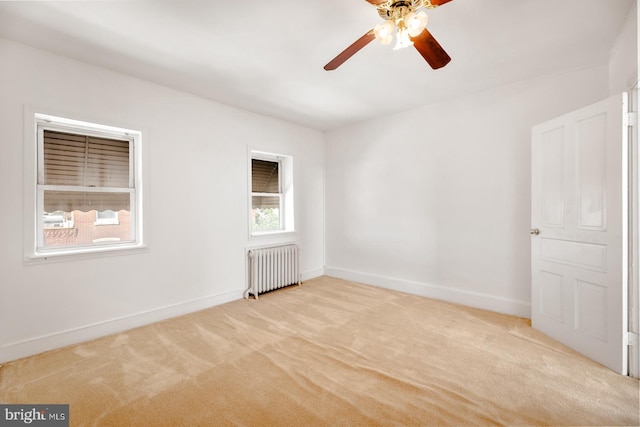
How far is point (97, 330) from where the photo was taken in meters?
2.85

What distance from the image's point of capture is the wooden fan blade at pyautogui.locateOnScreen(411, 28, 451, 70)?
1846 mm

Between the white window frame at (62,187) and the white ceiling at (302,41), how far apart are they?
0.63 meters

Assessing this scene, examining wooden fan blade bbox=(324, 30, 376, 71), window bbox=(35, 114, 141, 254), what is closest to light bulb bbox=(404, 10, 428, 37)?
wooden fan blade bbox=(324, 30, 376, 71)

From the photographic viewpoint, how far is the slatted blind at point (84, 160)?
2.75 meters

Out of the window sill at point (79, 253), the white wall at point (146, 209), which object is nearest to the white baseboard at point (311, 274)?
the white wall at point (146, 209)

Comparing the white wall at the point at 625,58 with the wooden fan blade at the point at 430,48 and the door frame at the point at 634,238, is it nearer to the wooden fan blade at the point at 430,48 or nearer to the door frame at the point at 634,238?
the door frame at the point at 634,238

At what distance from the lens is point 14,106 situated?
244 centimetres

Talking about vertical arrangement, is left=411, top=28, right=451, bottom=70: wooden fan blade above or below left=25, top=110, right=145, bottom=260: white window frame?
above

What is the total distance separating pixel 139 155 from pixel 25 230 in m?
1.20

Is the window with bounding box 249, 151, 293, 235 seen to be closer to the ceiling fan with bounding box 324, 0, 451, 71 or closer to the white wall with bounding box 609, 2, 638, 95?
the ceiling fan with bounding box 324, 0, 451, 71

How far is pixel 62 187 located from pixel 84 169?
273mm

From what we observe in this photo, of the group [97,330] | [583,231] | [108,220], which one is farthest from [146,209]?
[583,231]

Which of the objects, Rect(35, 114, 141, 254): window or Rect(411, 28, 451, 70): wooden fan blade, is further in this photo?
Rect(35, 114, 141, 254): window

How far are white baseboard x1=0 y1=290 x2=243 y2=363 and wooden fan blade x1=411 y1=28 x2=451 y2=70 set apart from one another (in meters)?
3.57
